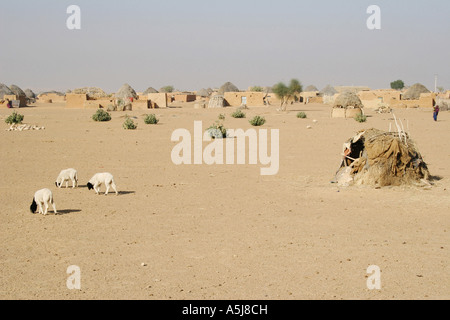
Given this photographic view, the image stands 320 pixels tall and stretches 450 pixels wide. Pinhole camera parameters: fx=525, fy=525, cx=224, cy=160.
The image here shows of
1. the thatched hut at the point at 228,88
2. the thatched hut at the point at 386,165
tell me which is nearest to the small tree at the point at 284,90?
the thatched hut at the point at 228,88

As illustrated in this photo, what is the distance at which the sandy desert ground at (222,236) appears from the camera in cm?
590

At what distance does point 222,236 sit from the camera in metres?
7.90

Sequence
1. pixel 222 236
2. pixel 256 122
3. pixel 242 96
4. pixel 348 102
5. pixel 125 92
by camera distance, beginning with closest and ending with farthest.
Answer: pixel 222 236 → pixel 256 122 → pixel 348 102 → pixel 242 96 → pixel 125 92

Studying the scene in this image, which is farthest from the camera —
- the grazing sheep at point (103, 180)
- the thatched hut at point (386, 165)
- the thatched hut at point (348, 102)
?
the thatched hut at point (348, 102)

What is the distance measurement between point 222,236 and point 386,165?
17.6ft

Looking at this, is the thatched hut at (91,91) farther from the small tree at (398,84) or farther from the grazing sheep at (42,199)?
the small tree at (398,84)

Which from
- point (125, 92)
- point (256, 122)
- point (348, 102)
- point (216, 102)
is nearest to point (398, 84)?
point (216, 102)

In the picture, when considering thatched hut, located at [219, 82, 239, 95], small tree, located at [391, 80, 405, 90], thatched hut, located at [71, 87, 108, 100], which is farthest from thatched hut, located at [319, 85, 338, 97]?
small tree, located at [391, 80, 405, 90]

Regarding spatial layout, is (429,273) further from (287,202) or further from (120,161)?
(120,161)

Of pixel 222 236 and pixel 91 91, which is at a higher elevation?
pixel 91 91

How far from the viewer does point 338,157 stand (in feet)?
56.1

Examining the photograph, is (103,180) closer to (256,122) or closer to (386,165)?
(386,165)

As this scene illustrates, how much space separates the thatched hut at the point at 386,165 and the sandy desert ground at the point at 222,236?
38cm
